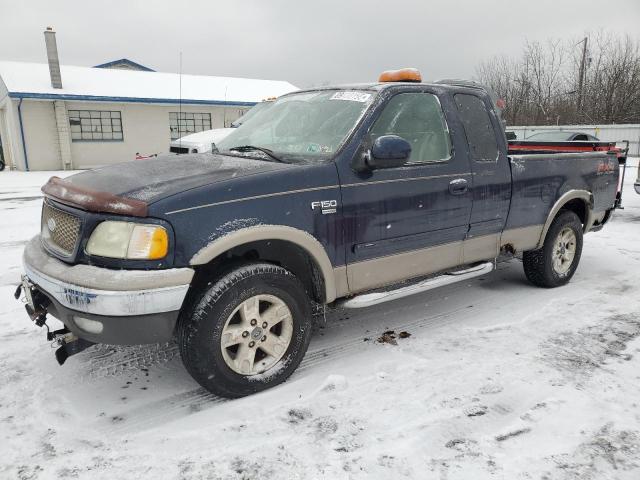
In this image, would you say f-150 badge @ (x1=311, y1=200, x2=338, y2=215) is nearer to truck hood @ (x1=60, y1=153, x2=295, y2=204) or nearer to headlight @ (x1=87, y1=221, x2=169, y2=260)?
truck hood @ (x1=60, y1=153, x2=295, y2=204)

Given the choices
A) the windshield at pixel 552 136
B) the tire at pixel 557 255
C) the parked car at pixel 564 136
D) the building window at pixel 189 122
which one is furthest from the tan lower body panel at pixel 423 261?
the building window at pixel 189 122

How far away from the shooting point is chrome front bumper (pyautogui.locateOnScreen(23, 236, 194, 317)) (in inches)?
99.5

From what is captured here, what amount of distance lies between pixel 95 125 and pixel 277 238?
21.9 metres

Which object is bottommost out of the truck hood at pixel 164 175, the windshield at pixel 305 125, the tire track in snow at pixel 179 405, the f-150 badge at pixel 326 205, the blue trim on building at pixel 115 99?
the tire track in snow at pixel 179 405

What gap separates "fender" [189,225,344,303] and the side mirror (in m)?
0.66

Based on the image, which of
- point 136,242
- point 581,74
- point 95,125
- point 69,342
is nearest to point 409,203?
point 136,242

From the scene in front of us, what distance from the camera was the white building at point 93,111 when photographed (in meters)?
20.5

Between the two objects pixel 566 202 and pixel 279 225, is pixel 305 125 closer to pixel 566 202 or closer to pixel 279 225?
pixel 279 225

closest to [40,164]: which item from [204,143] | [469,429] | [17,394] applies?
[204,143]

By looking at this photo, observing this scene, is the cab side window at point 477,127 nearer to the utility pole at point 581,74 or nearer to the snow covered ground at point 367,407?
the snow covered ground at point 367,407

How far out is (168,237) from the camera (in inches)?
103

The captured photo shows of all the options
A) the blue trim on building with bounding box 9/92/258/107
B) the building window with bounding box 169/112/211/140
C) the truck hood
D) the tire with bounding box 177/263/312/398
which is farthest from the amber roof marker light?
the building window with bounding box 169/112/211/140

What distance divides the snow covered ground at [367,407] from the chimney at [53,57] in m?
19.4

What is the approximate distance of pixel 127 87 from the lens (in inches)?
904
